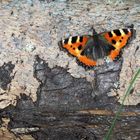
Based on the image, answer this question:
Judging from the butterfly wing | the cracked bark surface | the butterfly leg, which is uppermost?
the butterfly wing

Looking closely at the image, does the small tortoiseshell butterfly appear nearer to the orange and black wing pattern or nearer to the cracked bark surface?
the orange and black wing pattern

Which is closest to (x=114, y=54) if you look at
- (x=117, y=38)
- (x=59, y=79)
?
(x=117, y=38)

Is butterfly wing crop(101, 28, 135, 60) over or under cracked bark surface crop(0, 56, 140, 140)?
over

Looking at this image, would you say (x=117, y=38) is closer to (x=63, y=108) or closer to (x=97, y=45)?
(x=97, y=45)

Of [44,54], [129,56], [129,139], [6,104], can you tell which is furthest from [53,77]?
[129,139]

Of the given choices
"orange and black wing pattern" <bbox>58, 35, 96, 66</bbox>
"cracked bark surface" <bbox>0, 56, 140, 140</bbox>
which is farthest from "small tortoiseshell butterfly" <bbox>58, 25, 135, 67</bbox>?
"cracked bark surface" <bbox>0, 56, 140, 140</bbox>
